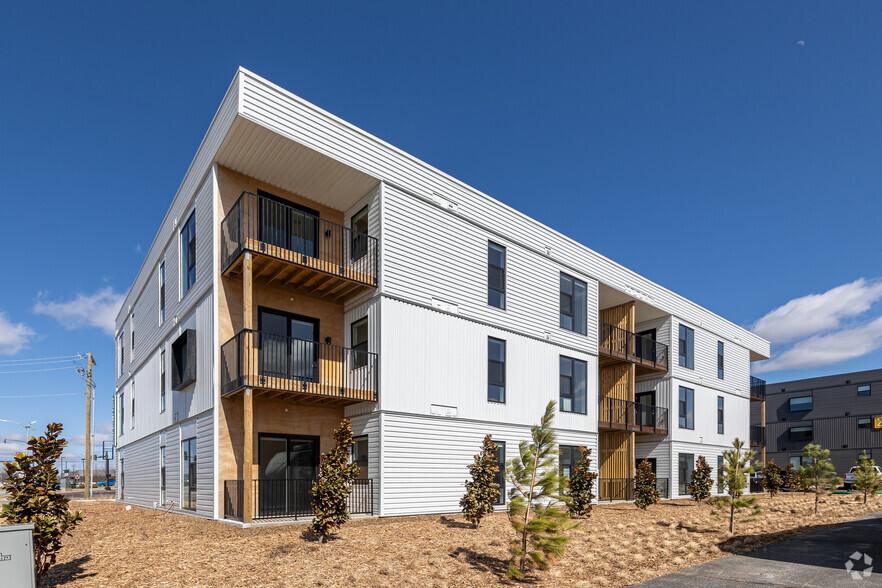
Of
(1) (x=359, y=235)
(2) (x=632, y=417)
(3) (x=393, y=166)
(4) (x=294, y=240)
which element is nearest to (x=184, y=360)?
(4) (x=294, y=240)

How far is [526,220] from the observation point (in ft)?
67.4

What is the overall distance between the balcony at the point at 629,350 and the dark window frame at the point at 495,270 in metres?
6.65

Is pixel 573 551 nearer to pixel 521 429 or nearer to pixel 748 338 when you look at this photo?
pixel 521 429

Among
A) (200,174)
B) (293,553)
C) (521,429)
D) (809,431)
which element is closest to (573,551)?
(293,553)

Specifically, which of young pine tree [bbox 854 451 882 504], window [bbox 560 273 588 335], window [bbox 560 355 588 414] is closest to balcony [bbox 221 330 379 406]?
window [bbox 560 355 588 414]

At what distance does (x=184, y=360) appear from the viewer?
1780 cm

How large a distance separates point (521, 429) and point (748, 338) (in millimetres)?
21696

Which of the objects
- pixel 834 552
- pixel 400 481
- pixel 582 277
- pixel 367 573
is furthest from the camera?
pixel 582 277

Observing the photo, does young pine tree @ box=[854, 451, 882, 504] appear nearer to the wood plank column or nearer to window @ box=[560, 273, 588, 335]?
window @ box=[560, 273, 588, 335]

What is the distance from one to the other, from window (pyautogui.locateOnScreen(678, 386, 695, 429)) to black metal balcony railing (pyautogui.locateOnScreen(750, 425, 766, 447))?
8.78 meters

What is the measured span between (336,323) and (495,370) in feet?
17.0

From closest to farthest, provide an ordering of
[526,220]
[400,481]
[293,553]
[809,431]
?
[293,553] < [400,481] < [526,220] < [809,431]

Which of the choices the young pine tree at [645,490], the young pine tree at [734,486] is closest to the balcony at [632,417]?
the young pine tree at [645,490]

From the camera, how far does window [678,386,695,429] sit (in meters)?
28.2
